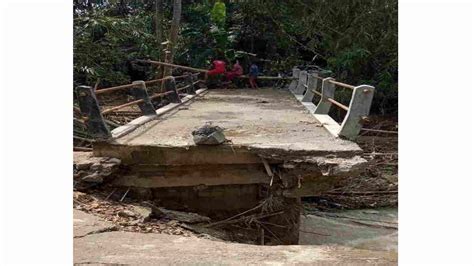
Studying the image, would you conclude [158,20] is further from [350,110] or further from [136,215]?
[136,215]

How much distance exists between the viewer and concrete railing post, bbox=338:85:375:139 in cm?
426

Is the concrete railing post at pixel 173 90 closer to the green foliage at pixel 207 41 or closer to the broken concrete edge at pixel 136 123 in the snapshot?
the broken concrete edge at pixel 136 123

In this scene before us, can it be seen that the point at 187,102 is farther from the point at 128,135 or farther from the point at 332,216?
the point at 128,135

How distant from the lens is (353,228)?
22.8 ft

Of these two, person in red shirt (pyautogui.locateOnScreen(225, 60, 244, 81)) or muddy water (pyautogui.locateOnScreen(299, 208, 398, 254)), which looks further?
person in red shirt (pyautogui.locateOnScreen(225, 60, 244, 81))

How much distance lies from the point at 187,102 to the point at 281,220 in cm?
389

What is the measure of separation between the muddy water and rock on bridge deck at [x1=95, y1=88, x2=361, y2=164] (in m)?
1.44

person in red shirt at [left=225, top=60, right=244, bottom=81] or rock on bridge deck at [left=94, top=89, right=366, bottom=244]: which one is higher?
person in red shirt at [left=225, top=60, right=244, bottom=81]

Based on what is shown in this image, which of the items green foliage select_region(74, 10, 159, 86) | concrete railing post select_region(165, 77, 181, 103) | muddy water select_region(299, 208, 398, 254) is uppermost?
green foliage select_region(74, 10, 159, 86)

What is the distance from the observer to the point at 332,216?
24.7 ft

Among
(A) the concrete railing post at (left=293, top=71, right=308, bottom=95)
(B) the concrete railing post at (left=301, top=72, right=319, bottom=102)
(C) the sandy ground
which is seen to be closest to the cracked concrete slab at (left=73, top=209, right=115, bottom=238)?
(C) the sandy ground

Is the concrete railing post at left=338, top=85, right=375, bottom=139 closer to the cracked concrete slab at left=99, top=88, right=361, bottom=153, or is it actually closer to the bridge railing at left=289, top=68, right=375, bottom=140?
the bridge railing at left=289, top=68, right=375, bottom=140

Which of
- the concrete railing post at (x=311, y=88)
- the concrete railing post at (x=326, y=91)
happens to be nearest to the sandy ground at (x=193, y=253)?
the concrete railing post at (x=326, y=91)

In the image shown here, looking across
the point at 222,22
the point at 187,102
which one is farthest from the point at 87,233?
the point at 222,22
